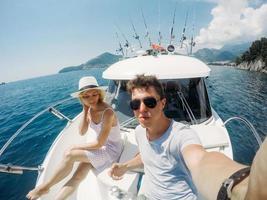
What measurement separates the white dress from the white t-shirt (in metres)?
1.29

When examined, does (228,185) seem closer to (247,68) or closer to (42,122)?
(42,122)

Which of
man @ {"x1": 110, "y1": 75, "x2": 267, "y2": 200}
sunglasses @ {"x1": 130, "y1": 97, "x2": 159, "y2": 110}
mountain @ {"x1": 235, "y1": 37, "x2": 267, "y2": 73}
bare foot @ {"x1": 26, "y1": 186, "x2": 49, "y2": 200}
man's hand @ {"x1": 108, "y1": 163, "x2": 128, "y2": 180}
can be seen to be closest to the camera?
man @ {"x1": 110, "y1": 75, "x2": 267, "y2": 200}

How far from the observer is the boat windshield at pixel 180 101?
16.0 ft

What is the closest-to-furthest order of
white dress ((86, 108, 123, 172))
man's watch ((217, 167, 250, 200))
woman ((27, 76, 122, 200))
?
man's watch ((217, 167, 250, 200)), woman ((27, 76, 122, 200)), white dress ((86, 108, 123, 172))

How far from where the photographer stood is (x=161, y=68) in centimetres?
471

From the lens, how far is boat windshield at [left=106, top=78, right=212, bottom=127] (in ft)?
16.0

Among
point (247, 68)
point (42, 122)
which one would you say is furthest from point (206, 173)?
point (247, 68)

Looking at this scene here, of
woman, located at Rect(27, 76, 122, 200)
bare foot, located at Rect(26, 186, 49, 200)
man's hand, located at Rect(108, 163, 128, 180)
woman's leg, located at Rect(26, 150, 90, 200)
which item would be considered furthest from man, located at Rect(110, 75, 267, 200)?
bare foot, located at Rect(26, 186, 49, 200)

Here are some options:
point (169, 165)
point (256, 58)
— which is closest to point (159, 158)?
point (169, 165)

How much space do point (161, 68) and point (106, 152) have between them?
87.0 inches

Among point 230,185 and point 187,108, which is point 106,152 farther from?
point 230,185

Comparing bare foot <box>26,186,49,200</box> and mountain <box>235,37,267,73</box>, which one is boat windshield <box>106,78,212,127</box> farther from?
mountain <box>235,37,267,73</box>

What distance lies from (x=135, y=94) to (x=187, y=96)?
312 cm

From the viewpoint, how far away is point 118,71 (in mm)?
4992
